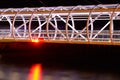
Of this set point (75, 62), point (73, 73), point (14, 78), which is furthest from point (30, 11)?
point (75, 62)

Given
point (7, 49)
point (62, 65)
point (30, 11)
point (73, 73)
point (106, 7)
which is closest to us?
point (106, 7)

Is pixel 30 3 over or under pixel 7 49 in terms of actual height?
over

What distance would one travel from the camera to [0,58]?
8664 mm

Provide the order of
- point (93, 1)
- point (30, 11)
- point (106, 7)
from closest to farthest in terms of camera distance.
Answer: point (106, 7) → point (30, 11) → point (93, 1)

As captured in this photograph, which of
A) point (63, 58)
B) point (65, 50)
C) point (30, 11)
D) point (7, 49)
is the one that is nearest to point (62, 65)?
point (65, 50)

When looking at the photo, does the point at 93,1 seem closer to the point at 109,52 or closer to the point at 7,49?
the point at 109,52

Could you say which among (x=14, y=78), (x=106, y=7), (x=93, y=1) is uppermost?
(x=93, y=1)

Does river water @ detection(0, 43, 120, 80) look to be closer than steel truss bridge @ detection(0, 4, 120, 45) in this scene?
No

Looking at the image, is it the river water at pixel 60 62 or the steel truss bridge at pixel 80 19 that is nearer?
the steel truss bridge at pixel 80 19

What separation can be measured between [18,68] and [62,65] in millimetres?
1402

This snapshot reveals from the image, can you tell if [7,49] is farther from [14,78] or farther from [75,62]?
[14,78]

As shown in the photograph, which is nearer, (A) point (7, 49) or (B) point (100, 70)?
(B) point (100, 70)

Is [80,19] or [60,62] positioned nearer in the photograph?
[80,19]

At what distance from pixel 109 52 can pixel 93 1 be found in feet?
5.12
